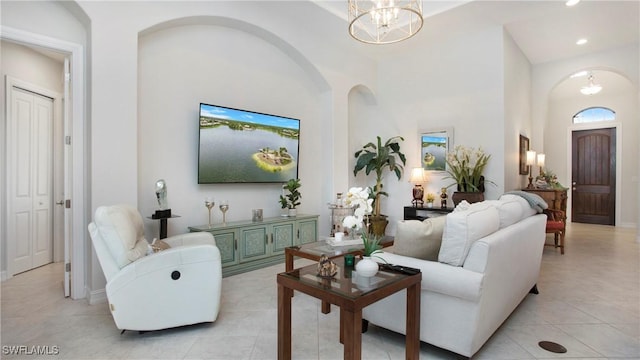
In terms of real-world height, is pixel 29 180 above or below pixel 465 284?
above

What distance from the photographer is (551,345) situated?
7.62 ft

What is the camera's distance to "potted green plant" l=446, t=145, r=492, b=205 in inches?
202

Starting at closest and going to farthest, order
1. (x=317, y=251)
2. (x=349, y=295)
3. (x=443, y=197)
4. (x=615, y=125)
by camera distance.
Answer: (x=349, y=295) < (x=317, y=251) < (x=443, y=197) < (x=615, y=125)

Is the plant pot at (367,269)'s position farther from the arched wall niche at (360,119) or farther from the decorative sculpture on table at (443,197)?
the arched wall niche at (360,119)

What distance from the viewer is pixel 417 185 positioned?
580cm

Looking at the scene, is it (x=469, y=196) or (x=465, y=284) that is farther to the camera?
(x=469, y=196)

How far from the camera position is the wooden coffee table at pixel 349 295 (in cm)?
157

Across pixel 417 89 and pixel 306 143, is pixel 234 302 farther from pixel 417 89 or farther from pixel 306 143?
pixel 417 89

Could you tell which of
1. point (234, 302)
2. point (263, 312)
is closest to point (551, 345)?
point (263, 312)

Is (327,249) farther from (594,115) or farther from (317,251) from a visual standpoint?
(594,115)

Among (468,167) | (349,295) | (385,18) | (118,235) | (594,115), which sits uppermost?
(594,115)

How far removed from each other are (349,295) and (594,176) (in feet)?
30.1

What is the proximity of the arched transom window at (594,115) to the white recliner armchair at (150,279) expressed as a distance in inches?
374

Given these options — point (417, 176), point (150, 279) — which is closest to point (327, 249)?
point (150, 279)
